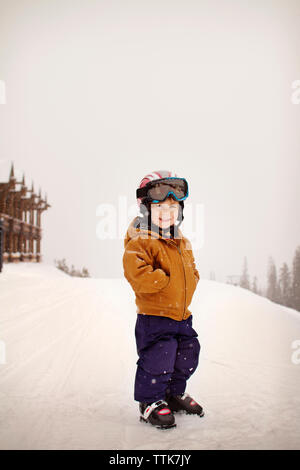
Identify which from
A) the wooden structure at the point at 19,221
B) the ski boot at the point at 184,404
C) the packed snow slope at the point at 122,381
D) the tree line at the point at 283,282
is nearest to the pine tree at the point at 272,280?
the tree line at the point at 283,282

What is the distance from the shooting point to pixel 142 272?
1831mm

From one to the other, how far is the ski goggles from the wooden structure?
1402 centimetres

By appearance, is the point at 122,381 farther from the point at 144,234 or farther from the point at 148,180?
the point at 148,180

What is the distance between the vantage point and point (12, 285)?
23.0 ft

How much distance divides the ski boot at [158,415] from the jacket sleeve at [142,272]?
714 mm

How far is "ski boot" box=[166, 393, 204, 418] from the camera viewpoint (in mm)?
1941

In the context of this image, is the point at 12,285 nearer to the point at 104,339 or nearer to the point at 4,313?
the point at 4,313

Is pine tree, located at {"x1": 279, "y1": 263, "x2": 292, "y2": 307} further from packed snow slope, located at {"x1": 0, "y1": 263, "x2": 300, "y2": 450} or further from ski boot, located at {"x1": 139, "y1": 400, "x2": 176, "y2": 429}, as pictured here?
ski boot, located at {"x1": 139, "y1": 400, "x2": 176, "y2": 429}

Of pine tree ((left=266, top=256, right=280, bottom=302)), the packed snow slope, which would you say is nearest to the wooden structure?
the packed snow slope

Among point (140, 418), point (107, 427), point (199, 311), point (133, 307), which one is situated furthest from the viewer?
point (133, 307)

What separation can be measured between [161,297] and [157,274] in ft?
0.62

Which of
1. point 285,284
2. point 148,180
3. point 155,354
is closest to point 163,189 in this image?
point 148,180

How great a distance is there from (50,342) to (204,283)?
17.0 ft
